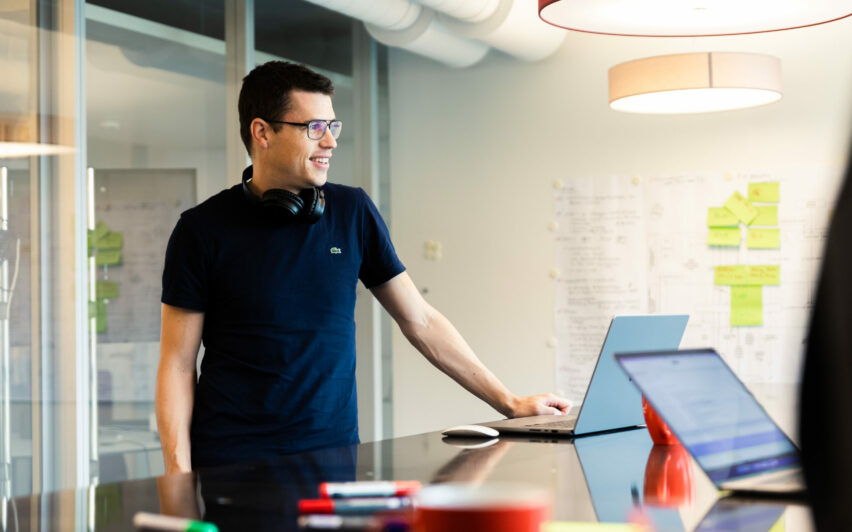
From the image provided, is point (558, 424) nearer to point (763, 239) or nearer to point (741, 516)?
point (741, 516)

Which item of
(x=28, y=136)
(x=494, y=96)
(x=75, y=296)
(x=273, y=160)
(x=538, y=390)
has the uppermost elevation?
(x=494, y=96)

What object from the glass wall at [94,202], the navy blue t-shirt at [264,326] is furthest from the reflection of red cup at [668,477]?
the glass wall at [94,202]

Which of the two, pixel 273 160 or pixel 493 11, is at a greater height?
pixel 493 11

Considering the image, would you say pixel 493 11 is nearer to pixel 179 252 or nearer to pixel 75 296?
pixel 75 296

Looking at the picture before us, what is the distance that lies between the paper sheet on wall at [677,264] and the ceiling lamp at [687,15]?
2.50 m

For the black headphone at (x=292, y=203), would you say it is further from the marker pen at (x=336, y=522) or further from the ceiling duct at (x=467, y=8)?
the ceiling duct at (x=467, y=8)

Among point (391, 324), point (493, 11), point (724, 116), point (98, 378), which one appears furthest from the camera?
point (391, 324)

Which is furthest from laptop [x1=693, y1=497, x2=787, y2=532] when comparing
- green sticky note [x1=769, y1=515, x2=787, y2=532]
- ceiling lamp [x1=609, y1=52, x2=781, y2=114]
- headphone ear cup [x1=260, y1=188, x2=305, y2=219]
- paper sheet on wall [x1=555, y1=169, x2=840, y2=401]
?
paper sheet on wall [x1=555, y1=169, x2=840, y2=401]

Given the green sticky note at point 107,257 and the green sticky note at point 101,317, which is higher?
the green sticky note at point 107,257

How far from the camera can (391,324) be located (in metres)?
5.50

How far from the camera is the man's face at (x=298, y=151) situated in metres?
2.35

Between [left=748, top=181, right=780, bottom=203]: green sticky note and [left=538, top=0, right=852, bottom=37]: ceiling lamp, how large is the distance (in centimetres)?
257

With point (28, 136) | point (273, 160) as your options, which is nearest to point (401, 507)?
point (273, 160)

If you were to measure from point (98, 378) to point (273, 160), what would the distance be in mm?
1731
